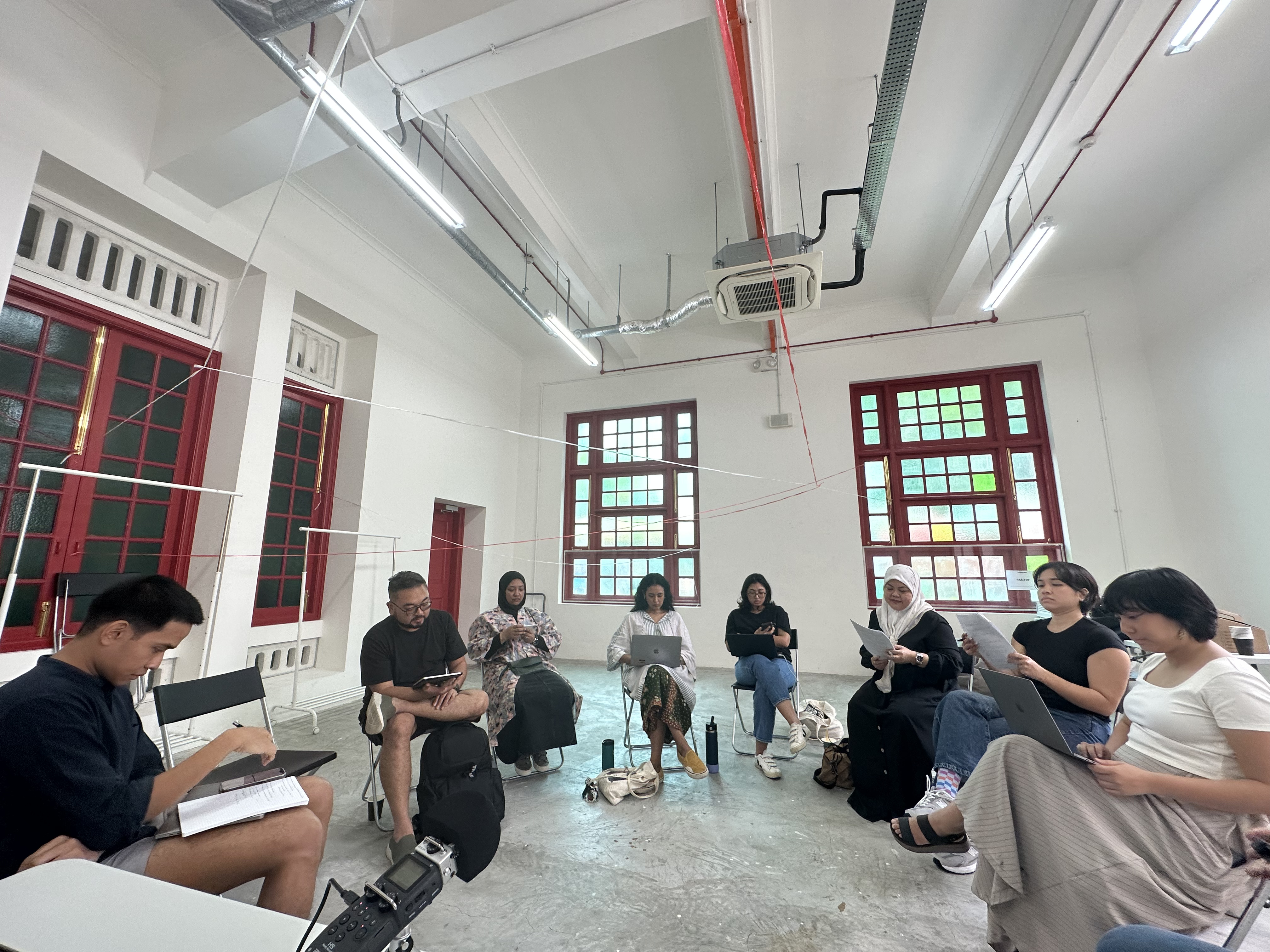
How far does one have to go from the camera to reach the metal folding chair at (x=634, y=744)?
2893 millimetres

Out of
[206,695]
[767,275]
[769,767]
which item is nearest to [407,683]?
[206,695]

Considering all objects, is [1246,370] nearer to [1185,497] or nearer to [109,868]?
[1185,497]

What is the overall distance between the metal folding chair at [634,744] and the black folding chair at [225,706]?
1509mm

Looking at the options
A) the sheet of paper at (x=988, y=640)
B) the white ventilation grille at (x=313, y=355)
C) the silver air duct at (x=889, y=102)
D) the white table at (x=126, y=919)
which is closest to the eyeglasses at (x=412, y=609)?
the white table at (x=126, y=919)

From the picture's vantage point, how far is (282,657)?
4.20m

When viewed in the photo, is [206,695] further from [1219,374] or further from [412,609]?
[1219,374]

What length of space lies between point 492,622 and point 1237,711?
2.79 metres

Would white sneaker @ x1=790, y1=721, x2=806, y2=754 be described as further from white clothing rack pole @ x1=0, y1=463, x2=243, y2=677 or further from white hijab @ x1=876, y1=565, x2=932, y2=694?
white clothing rack pole @ x1=0, y1=463, x2=243, y2=677

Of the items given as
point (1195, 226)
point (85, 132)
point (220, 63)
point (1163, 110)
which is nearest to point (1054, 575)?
point (1163, 110)

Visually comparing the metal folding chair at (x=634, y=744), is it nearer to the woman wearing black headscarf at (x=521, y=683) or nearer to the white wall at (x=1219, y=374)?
the woman wearing black headscarf at (x=521, y=683)

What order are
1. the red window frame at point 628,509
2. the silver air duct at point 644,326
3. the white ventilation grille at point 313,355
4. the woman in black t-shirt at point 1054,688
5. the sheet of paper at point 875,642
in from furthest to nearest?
1. the red window frame at point 628,509
2. the silver air duct at point 644,326
3. the white ventilation grille at point 313,355
4. the sheet of paper at point 875,642
5. the woman in black t-shirt at point 1054,688

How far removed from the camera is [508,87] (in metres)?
3.30

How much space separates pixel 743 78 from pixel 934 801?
345cm

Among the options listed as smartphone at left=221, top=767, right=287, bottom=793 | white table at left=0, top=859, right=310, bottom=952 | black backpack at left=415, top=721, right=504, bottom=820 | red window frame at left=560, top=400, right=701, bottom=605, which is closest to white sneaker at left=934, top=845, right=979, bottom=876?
black backpack at left=415, top=721, right=504, bottom=820
